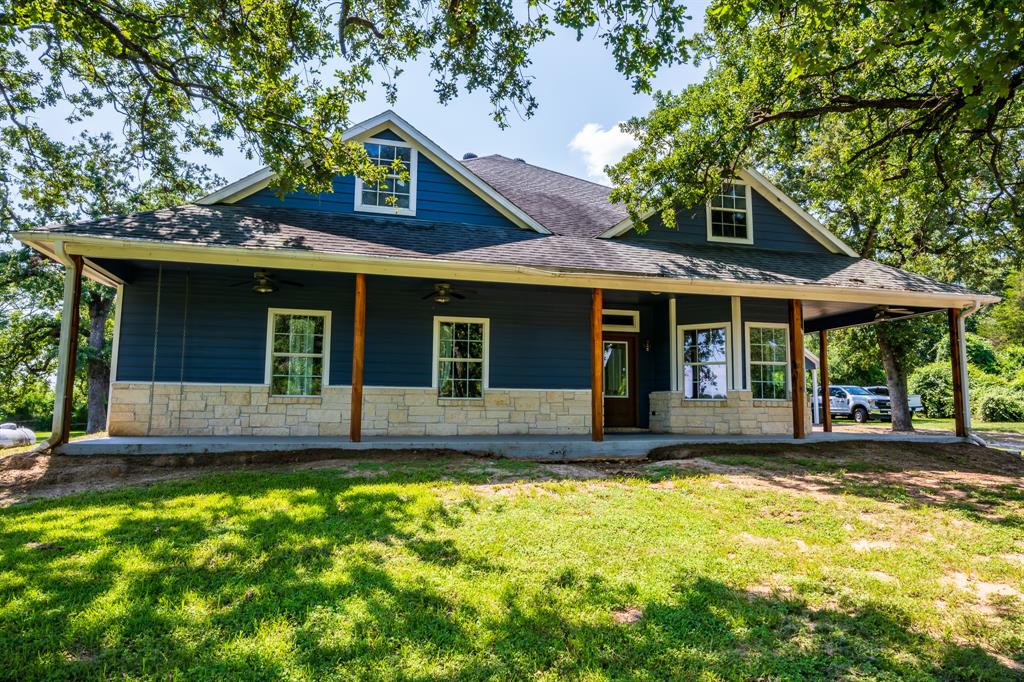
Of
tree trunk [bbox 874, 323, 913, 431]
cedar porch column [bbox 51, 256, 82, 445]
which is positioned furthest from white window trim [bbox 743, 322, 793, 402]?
cedar porch column [bbox 51, 256, 82, 445]

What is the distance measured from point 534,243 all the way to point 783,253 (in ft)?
18.2

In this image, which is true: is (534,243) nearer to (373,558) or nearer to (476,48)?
(476,48)

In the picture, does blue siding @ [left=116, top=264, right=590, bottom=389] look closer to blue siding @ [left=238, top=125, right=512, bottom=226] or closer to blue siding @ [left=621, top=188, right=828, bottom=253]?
blue siding @ [left=238, top=125, right=512, bottom=226]

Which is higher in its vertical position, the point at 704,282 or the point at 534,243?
the point at 534,243

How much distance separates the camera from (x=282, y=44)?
8797 mm

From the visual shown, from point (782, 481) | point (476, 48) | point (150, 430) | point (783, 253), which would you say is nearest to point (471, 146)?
point (476, 48)

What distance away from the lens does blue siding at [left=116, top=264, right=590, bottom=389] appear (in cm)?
880

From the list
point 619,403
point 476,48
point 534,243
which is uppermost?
point 476,48

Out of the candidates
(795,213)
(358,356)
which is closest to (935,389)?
(795,213)

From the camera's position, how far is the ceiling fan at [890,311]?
1087 centimetres

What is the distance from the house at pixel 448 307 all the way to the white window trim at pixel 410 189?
0.12 feet

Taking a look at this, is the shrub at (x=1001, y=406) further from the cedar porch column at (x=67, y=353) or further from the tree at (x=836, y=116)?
the cedar porch column at (x=67, y=353)

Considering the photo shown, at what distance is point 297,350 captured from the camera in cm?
927

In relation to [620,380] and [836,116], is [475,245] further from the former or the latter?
[836,116]
